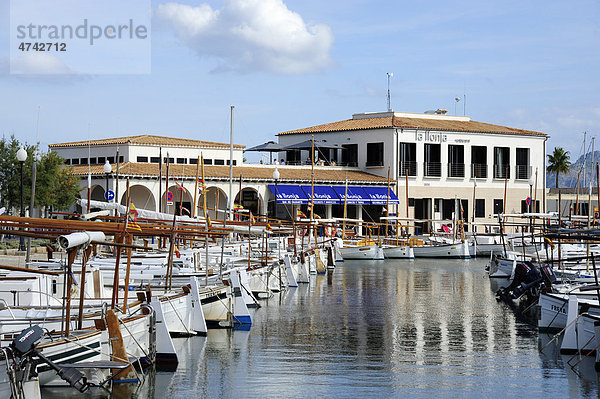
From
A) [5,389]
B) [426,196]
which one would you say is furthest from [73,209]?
[5,389]

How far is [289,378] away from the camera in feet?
60.4

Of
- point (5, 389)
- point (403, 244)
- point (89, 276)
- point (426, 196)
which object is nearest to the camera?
point (5, 389)

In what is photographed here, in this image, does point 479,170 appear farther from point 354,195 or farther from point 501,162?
point 354,195

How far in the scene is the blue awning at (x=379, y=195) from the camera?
68062 mm

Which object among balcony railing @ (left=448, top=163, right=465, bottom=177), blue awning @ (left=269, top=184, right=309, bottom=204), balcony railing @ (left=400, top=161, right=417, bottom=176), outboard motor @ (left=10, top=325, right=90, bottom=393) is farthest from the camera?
balcony railing @ (left=448, top=163, right=465, bottom=177)


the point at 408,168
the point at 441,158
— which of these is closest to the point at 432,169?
the point at 441,158

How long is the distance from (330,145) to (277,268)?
38373mm

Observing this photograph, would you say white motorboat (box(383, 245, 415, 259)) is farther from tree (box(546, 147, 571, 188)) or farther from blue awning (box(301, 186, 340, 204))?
tree (box(546, 147, 571, 188))

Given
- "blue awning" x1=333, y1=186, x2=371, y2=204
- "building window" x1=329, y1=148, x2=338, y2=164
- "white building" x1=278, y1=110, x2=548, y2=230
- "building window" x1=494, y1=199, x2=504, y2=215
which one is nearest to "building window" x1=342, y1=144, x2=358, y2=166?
"white building" x1=278, y1=110, x2=548, y2=230

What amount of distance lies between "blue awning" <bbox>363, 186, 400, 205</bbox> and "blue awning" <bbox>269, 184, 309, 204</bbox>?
6.32 m

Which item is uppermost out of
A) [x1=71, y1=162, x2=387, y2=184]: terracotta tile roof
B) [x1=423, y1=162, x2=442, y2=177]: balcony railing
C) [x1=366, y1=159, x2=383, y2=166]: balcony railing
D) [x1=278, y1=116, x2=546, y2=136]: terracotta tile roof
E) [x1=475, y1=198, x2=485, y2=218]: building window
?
[x1=278, y1=116, x2=546, y2=136]: terracotta tile roof

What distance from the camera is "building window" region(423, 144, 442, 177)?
71.8 metres

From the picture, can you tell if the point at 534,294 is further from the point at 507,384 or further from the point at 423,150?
the point at 423,150

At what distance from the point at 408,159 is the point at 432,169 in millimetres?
2286
